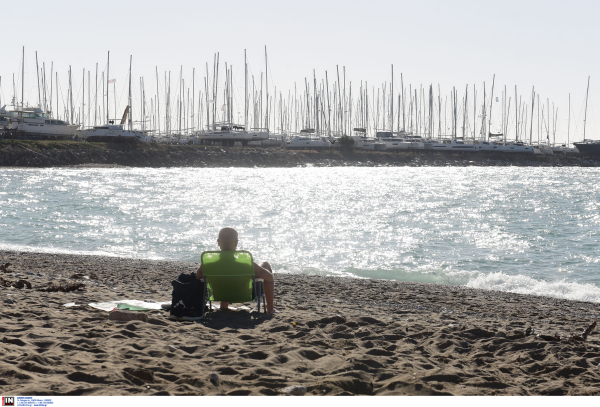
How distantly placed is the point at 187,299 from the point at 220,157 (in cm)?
7300

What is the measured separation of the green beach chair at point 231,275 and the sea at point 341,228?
827 cm

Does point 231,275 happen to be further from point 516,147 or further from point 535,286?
point 516,147

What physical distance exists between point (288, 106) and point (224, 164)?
1994cm

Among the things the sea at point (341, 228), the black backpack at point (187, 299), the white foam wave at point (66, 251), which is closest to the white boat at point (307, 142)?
the sea at point (341, 228)

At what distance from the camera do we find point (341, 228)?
25922 millimetres

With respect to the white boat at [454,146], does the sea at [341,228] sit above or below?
below

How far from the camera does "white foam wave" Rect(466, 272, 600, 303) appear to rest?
42.6 feet

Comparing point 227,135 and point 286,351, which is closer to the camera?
point 286,351

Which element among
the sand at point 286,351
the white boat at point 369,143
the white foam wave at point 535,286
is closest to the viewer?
the sand at point 286,351

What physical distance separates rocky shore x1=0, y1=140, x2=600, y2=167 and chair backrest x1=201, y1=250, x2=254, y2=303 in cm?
6137

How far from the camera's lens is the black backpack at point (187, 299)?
700 cm

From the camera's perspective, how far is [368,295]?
36.1ft

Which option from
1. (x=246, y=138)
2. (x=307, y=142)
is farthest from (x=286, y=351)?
(x=307, y=142)

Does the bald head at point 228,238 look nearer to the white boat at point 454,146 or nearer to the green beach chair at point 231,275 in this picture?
the green beach chair at point 231,275
